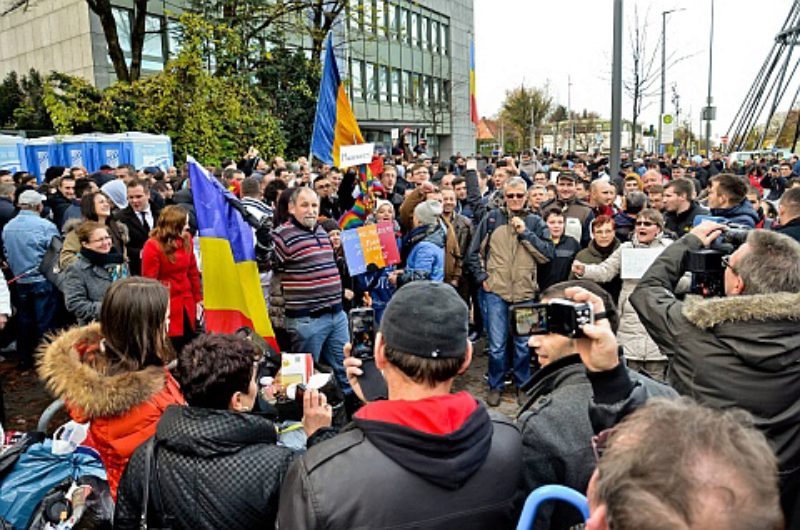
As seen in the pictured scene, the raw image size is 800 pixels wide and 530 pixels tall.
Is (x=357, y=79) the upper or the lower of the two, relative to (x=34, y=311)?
upper

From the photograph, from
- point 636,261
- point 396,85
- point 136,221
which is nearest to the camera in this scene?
point 636,261

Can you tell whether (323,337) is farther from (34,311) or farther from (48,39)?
(48,39)

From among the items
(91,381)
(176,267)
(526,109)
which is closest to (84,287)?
(176,267)

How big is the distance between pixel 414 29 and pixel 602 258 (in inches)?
1534

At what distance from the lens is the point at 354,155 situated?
742cm

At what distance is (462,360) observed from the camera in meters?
1.94

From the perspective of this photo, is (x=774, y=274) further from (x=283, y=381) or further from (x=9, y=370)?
(x=9, y=370)

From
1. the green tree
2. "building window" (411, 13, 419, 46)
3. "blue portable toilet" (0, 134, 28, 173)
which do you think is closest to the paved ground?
"blue portable toilet" (0, 134, 28, 173)

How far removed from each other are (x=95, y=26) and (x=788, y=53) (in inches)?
1051

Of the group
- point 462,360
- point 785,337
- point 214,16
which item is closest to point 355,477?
point 462,360

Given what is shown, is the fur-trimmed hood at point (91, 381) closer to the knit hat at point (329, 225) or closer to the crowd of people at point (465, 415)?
the crowd of people at point (465, 415)

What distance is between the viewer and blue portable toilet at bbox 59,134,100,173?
14766mm

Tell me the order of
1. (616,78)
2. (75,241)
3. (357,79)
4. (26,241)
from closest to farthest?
(75,241) < (26,241) < (616,78) < (357,79)

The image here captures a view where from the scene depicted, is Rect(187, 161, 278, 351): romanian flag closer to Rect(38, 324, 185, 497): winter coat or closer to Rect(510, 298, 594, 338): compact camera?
Rect(38, 324, 185, 497): winter coat
